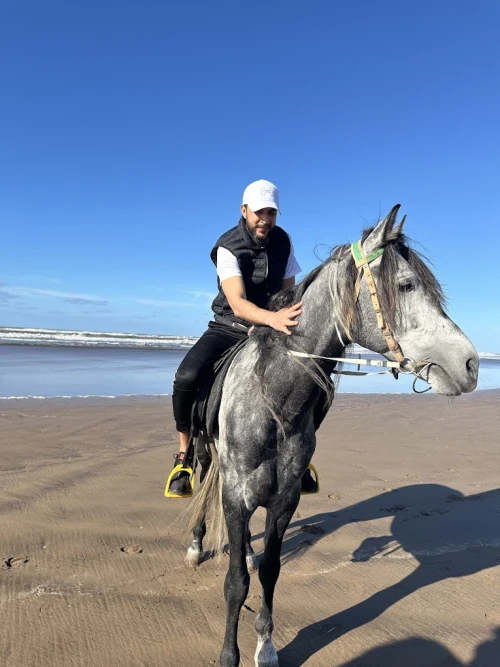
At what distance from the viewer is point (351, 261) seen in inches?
95.0

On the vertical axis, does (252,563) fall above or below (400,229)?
below

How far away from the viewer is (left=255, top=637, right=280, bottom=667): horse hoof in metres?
2.84

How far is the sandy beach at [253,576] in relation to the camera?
9.78 ft

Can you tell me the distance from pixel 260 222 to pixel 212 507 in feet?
8.07

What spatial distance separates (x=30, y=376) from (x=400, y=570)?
13.9 metres

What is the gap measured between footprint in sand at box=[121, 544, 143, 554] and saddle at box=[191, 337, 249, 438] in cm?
138

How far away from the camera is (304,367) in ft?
8.38

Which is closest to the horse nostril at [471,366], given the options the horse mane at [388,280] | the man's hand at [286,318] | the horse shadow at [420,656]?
the horse mane at [388,280]

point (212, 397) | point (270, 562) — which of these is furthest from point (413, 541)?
point (212, 397)

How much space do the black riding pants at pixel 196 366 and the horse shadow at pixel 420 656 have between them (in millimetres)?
2096

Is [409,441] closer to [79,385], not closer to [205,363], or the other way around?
[205,363]

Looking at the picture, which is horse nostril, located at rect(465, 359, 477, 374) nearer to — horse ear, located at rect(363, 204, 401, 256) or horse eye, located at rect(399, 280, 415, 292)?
horse eye, located at rect(399, 280, 415, 292)

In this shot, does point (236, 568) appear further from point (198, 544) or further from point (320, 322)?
point (320, 322)

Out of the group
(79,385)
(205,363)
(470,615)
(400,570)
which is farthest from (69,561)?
(79,385)
